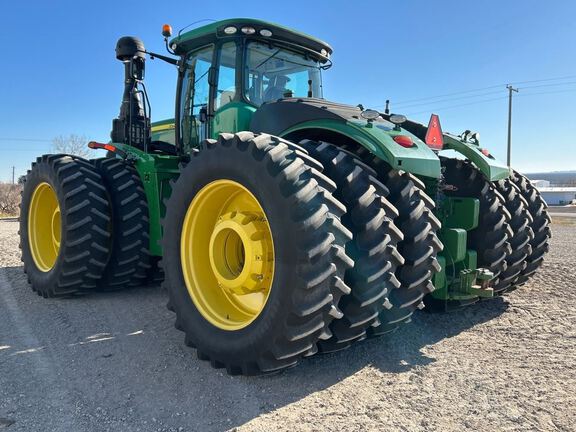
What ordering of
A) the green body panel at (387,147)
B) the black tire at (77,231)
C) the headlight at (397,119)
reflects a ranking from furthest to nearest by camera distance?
the black tire at (77,231)
the headlight at (397,119)
the green body panel at (387,147)

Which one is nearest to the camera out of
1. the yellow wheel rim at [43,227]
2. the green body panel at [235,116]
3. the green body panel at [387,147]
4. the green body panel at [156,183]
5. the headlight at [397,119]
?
the green body panel at [387,147]

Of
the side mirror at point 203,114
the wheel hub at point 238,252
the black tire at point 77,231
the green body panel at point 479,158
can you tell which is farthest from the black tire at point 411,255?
the black tire at point 77,231

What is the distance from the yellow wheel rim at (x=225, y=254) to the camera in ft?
10.3

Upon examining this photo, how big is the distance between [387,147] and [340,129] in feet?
1.34

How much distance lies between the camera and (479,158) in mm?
4051

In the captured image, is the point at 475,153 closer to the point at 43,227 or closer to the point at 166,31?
the point at 166,31

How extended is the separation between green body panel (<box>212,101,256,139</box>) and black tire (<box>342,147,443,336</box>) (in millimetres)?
1644

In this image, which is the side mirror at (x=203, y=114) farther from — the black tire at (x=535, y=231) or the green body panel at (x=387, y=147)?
the black tire at (x=535, y=231)

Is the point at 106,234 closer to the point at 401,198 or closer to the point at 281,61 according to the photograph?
the point at 281,61

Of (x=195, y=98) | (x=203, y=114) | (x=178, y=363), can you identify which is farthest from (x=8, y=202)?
(x=178, y=363)

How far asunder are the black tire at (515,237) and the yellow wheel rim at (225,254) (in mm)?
2414

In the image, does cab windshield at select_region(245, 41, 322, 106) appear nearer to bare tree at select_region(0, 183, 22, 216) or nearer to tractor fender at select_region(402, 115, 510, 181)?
tractor fender at select_region(402, 115, 510, 181)

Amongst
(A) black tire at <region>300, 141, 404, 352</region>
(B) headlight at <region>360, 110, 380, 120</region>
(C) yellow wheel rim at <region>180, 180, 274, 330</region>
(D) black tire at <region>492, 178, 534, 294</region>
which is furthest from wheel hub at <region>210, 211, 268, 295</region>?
(D) black tire at <region>492, 178, 534, 294</region>

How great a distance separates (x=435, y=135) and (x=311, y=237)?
1866mm
